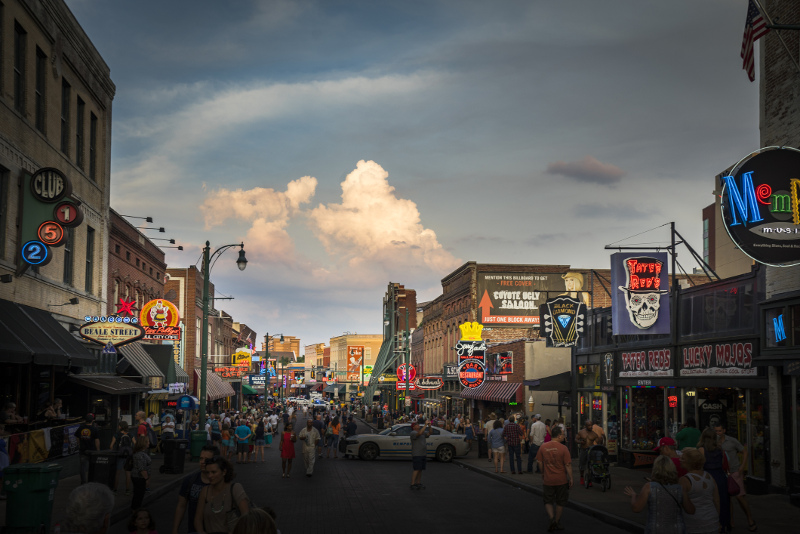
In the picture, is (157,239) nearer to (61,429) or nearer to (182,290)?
(182,290)

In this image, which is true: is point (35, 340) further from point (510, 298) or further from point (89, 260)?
point (510, 298)

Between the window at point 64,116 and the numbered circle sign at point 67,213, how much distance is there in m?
5.52

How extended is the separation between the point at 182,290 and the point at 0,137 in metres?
41.1

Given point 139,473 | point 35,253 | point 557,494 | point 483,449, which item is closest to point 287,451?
point 139,473

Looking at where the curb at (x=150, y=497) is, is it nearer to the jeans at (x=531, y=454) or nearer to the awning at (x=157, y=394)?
the jeans at (x=531, y=454)

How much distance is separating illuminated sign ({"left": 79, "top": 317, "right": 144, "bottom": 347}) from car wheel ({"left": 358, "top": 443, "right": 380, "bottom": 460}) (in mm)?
10112

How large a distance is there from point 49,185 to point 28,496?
11211 mm

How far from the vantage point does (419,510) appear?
16188 millimetres

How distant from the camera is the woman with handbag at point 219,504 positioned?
8.02 meters

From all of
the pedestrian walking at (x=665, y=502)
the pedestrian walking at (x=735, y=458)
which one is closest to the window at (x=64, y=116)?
the pedestrian walking at (x=735, y=458)

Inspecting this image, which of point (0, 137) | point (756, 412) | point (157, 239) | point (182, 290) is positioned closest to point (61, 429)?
point (0, 137)

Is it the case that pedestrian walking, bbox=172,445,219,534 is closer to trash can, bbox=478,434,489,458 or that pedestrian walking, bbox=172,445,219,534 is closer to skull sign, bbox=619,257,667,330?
skull sign, bbox=619,257,667,330

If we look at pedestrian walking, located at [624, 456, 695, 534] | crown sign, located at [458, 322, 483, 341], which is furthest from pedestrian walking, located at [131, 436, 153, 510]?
crown sign, located at [458, 322, 483, 341]

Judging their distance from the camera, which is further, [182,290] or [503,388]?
[182,290]
